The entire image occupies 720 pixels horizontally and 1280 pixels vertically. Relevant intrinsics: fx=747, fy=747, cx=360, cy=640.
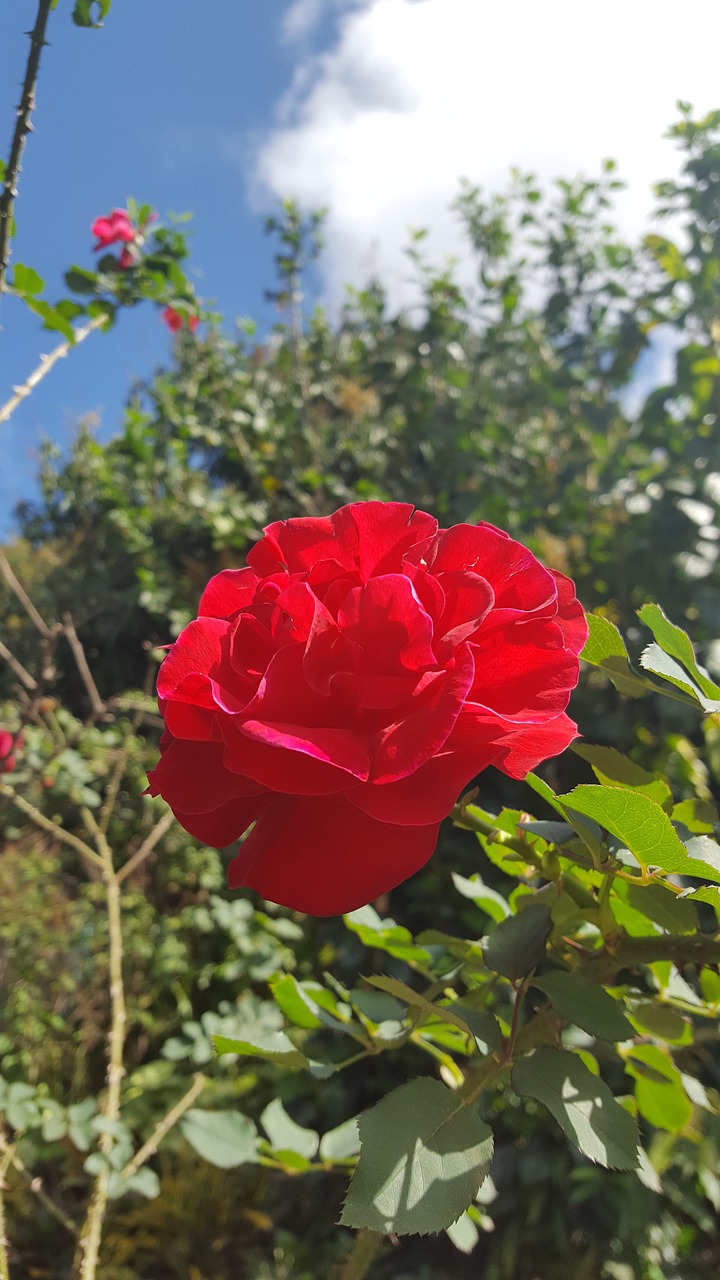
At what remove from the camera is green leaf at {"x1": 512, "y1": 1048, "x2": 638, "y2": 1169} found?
37 centimetres

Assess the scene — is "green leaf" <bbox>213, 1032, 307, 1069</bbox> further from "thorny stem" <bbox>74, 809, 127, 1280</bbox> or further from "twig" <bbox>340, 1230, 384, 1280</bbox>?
"thorny stem" <bbox>74, 809, 127, 1280</bbox>

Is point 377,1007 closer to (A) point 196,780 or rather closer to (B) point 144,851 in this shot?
(A) point 196,780

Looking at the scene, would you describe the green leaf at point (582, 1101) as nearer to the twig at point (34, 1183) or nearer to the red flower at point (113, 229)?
the twig at point (34, 1183)

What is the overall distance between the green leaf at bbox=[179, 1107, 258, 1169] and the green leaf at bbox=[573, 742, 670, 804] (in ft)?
1.92

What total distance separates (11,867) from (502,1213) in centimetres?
166

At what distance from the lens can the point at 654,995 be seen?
52cm

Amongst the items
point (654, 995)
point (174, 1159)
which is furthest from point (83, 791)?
point (654, 995)

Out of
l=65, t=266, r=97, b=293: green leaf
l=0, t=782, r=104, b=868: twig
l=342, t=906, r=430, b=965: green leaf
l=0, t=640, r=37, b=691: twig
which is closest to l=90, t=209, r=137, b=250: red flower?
l=65, t=266, r=97, b=293: green leaf

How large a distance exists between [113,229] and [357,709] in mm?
1292

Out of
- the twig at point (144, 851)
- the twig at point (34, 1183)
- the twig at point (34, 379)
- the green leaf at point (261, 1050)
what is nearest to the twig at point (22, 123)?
the twig at point (34, 379)

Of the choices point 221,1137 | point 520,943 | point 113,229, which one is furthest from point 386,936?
point 113,229

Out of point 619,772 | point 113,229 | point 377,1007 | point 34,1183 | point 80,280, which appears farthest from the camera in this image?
point 113,229

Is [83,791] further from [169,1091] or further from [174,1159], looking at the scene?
[174,1159]

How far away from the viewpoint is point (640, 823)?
33cm
